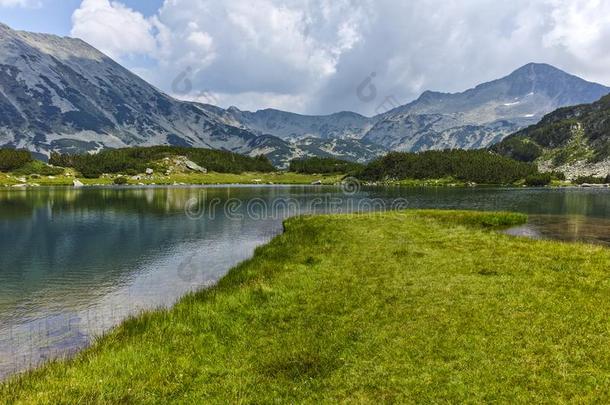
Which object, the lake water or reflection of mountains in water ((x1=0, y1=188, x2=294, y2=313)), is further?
reflection of mountains in water ((x1=0, y1=188, x2=294, y2=313))

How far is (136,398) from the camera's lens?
47.2 feet

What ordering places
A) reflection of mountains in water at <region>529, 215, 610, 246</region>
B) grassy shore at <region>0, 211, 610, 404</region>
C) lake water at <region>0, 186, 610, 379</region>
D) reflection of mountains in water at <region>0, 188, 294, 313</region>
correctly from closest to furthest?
grassy shore at <region>0, 211, 610, 404</region>, lake water at <region>0, 186, 610, 379</region>, reflection of mountains in water at <region>0, 188, 294, 313</region>, reflection of mountains in water at <region>529, 215, 610, 246</region>

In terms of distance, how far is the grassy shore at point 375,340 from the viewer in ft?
46.4

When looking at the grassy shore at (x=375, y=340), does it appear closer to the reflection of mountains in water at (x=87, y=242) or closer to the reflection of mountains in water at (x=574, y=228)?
the reflection of mountains in water at (x=87, y=242)

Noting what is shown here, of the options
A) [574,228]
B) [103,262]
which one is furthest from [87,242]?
[574,228]

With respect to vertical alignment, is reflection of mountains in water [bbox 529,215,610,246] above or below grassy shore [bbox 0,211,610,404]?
above

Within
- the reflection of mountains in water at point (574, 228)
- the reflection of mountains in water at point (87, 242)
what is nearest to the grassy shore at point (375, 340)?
the reflection of mountains in water at point (87, 242)

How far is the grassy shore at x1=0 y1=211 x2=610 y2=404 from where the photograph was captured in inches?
557

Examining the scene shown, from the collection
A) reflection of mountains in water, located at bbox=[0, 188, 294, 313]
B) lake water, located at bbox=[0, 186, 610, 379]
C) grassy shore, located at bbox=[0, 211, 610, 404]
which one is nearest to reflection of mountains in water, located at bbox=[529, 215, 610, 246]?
lake water, located at bbox=[0, 186, 610, 379]

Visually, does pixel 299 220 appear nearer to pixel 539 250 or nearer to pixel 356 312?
pixel 539 250

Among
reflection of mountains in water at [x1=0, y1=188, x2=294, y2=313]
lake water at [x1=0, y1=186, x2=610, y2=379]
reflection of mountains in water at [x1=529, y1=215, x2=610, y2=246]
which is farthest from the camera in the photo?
reflection of mountains in water at [x1=529, y1=215, x2=610, y2=246]

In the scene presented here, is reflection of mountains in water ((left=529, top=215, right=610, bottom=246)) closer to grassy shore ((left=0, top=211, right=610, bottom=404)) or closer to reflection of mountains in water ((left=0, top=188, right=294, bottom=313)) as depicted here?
grassy shore ((left=0, top=211, right=610, bottom=404))

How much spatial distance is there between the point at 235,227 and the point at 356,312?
5195 cm

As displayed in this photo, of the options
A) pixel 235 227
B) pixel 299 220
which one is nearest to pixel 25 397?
pixel 299 220
